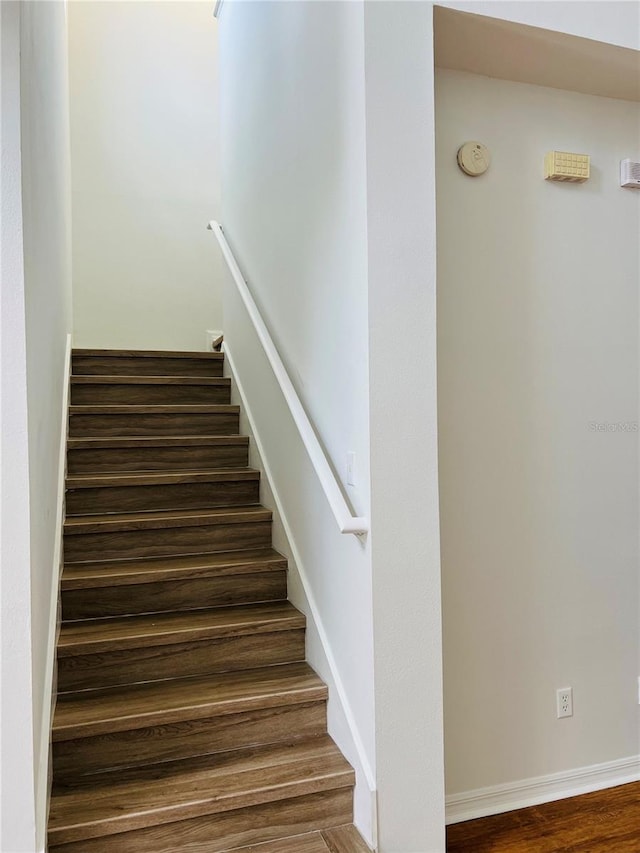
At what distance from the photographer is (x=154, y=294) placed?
5000 mm

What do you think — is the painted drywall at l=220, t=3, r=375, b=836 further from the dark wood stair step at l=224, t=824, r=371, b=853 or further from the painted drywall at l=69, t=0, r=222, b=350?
the painted drywall at l=69, t=0, r=222, b=350

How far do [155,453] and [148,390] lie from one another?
0.58 meters

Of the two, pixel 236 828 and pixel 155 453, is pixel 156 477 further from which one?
pixel 236 828

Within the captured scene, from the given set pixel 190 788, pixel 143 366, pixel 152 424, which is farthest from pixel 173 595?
pixel 143 366

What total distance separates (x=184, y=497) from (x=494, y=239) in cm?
179

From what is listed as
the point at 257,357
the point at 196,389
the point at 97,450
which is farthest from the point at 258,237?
the point at 97,450

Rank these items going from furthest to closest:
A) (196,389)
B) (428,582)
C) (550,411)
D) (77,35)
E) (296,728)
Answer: (77,35) < (196,389) < (550,411) < (296,728) < (428,582)

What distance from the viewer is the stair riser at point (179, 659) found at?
89.0 inches

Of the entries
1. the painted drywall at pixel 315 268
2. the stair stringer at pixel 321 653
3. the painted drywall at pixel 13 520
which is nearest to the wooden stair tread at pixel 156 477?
the stair stringer at pixel 321 653

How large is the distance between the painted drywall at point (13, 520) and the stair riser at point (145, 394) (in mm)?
2007

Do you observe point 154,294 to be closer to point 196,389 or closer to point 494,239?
point 196,389

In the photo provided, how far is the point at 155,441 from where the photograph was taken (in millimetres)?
3336

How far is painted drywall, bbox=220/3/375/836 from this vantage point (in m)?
1.96

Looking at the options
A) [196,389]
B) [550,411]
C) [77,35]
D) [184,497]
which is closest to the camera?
[550,411]
